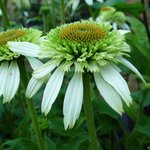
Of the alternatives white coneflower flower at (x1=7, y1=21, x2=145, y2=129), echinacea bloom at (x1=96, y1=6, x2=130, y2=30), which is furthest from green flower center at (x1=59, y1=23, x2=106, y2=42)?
echinacea bloom at (x1=96, y1=6, x2=130, y2=30)

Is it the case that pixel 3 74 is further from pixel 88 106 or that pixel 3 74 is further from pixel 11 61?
pixel 88 106

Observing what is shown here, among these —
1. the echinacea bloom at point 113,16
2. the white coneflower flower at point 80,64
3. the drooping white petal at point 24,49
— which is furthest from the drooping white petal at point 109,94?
the echinacea bloom at point 113,16

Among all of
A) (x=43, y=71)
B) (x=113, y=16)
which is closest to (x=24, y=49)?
(x=43, y=71)

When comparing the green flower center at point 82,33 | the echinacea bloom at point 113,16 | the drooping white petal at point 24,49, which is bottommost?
the echinacea bloom at point 113,16

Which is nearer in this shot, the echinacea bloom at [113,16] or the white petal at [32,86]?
the white petal at [32,86]

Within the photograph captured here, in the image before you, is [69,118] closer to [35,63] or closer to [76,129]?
[35,63]

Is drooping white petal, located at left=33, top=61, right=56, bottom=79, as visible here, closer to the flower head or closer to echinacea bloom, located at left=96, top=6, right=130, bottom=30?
the flower head

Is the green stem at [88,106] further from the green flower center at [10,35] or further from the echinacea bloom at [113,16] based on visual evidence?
the echinacea bloom at [113,16]

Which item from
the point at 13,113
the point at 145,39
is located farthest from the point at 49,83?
the point at 145,39

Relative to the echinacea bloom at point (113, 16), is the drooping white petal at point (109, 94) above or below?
above
